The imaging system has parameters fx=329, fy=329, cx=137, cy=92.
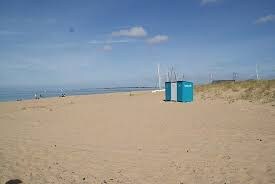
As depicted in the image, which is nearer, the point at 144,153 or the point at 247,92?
the point at 144,153

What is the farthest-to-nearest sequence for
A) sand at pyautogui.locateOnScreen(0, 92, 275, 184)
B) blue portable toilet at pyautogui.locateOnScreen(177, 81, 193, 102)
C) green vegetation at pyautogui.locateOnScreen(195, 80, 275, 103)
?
1. blue portable toilet at pyautogui.locateOnScreen(177, 81, 193, 102)
2. green vegetation at pyautogui.locateOnScreen(195, 80, 275, 103)
3. sand at pyautogui.locateOnScreen(0, 92, 275, 184)

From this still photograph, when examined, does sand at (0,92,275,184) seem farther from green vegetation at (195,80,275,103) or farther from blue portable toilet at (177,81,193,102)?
blue portable toilet at (177,81,193,102)

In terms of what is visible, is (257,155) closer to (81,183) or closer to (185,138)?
(185,138)

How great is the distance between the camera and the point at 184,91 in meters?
27.4

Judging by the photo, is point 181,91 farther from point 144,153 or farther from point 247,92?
point 144,153

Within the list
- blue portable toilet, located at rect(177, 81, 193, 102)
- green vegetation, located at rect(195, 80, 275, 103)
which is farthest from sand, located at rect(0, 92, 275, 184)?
blue portable toilet, located at rect(177, 81, 193, 102)

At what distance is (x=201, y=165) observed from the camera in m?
7.34

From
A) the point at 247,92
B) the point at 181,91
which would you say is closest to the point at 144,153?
the point at 181,91

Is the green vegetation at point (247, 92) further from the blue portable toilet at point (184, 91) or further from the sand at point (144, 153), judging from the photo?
the sand at point (144, 153)

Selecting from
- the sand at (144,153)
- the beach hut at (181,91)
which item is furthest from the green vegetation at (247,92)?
the sand at (144,153)

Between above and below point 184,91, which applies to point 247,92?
below

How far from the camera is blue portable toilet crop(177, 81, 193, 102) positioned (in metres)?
27.3

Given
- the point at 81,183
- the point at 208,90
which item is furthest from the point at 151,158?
the point at 208,90

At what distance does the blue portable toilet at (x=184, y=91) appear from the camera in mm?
27348
